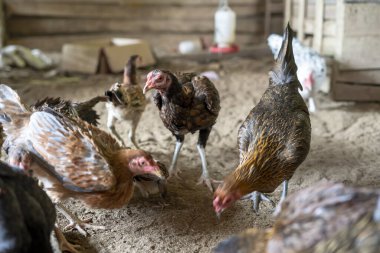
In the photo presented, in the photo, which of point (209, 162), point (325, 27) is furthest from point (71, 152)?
point (325, 27)

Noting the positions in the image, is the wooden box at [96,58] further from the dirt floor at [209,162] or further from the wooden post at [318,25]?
the wooden post at [318,25]

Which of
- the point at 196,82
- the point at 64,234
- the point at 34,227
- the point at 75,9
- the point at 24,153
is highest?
the point at 75,9

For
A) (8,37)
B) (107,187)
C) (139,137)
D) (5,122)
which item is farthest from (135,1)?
(107,187)

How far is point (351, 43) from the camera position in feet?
17.0

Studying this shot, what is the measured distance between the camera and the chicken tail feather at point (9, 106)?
2.83 metres

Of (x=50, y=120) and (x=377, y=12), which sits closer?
(x=50, y=120)

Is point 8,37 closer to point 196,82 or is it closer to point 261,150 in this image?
point 196,82

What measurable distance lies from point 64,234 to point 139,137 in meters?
1.69

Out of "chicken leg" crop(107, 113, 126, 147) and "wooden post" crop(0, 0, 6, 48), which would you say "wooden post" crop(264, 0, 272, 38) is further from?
"chicken leg" crop(107, 113, 126, 147)

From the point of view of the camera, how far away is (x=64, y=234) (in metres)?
2.76

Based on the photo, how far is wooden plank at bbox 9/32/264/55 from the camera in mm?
7562

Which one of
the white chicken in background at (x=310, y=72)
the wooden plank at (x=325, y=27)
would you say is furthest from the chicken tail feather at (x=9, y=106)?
the wooden plank at (x=325, y=27)

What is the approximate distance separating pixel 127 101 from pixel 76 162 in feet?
4.50

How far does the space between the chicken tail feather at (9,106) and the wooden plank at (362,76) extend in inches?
151
